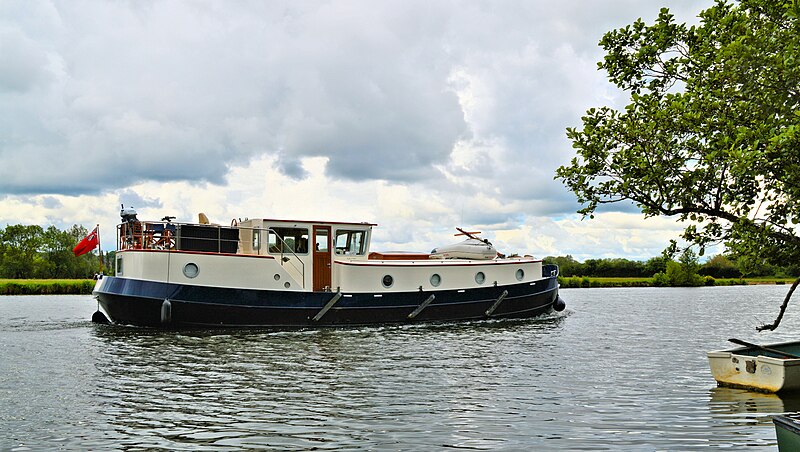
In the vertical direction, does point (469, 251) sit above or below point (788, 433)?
above

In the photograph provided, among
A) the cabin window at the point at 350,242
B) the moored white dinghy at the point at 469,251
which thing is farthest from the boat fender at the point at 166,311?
the moored white dinghy at the point at 469,251

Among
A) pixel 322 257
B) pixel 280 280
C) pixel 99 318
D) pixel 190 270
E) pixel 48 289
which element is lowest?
pixel 99 318

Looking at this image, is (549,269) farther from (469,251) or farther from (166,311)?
(166,311)

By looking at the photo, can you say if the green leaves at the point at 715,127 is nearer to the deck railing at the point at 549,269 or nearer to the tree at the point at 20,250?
the deck railing at the point at 549,269

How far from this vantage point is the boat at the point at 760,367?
1227 cm

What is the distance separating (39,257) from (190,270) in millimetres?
78771

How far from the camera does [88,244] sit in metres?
25.9

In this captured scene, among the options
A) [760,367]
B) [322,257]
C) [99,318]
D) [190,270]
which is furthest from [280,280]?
[760,367]

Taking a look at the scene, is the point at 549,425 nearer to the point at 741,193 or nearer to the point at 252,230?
the point at 741,193

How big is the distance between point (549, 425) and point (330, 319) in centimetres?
1569

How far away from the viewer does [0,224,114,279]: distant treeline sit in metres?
83.9

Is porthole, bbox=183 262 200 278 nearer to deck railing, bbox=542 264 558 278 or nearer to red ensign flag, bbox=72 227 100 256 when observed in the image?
red ensign flag, bbox=72 227 100 256

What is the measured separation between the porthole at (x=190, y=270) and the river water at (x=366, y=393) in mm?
2063

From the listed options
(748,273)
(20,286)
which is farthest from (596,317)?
(20,286)
